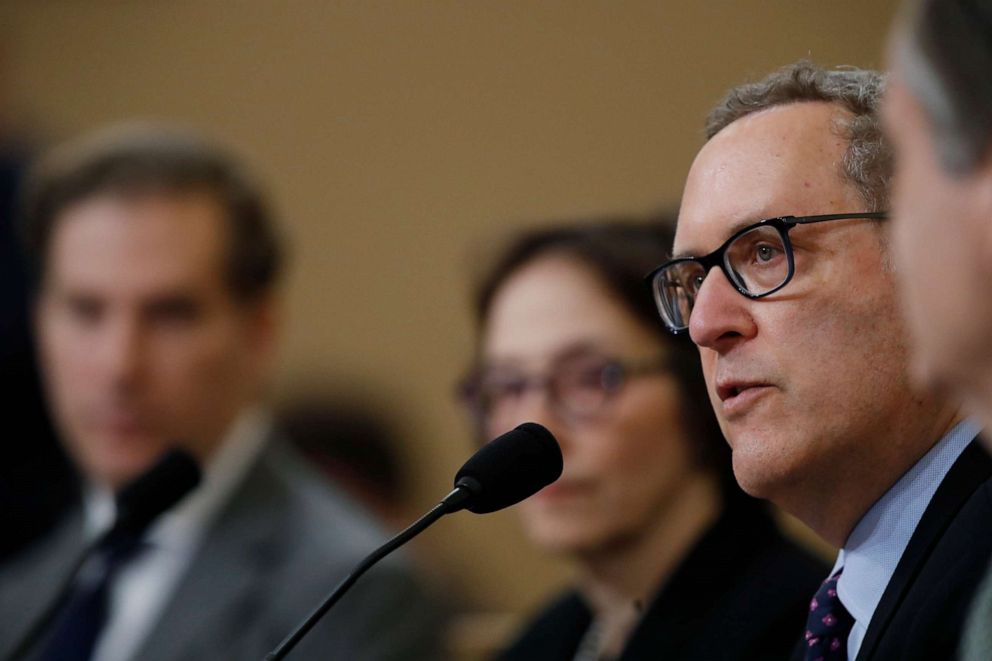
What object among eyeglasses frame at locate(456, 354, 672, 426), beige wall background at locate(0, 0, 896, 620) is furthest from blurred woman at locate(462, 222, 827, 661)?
beige wall background at locate(0, 0, 896, 620)

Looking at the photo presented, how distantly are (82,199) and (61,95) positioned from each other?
275 centimetres

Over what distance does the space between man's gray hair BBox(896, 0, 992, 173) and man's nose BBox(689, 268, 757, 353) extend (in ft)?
1.42

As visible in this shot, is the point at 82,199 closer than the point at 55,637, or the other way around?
the point at 55,637

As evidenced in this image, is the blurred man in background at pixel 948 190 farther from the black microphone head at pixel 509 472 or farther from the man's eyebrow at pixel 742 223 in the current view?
the black microphone head at pixel 509 472

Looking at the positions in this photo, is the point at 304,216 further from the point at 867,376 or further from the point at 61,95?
the point at 867,376

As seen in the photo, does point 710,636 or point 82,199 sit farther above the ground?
point 82,199

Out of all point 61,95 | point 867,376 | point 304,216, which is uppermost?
point 61,95

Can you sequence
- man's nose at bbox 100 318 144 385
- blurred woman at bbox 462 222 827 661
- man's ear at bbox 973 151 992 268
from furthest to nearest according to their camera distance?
1. man's nose at bbox 100 318 144 385
2. blurred woman at bbox 462 222 827 661
3. man's ear at bbox 973 151 992 268

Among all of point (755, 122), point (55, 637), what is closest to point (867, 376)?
point (755, 122)

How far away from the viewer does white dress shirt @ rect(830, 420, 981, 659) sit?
4.79ft

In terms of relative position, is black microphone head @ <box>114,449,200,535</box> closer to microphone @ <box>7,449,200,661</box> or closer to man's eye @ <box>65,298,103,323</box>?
microphone @ <box>7,449,200,661</box>

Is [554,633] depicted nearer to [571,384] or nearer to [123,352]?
[571,384]

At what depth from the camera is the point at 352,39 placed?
5406mm

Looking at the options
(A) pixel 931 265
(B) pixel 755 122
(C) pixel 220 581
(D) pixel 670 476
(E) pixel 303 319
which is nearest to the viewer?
(A) pixel 931 265
